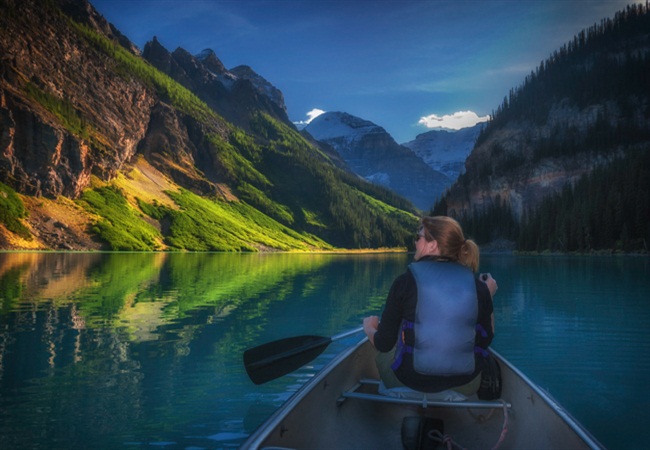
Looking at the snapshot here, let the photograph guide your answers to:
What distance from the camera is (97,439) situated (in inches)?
295

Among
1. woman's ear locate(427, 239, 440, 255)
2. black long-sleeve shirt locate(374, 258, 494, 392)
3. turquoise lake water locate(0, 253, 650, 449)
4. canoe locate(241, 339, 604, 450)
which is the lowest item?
turquoise lake water locate(0, 253, 650, 449)

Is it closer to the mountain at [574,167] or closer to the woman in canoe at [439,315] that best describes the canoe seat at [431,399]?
the woman in canoe at [439,315]

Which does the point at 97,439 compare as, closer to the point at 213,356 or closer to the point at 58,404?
the point at 58,404

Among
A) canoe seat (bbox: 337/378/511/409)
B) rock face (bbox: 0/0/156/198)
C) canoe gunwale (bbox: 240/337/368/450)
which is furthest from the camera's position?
rock face (bbox: 0/0/156/198)

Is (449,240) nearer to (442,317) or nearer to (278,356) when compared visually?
(442,317)

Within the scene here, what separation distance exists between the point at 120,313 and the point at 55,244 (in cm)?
9253

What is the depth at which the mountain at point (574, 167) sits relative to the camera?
99.4m

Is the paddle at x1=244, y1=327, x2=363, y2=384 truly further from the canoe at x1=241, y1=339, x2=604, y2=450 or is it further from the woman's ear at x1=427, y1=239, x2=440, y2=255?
the woman's ear at x1=427, y1=239, x2=440, y2=255

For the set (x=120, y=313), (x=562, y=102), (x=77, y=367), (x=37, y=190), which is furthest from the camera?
(x=562, y=102)

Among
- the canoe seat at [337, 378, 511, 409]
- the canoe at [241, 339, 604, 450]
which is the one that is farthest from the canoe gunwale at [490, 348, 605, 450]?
the canoe seat at [337, 378, 511, 409]

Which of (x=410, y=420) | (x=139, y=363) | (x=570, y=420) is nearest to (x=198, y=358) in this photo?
(x=139, y=363)

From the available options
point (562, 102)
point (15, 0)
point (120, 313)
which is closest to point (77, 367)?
point (120, 313)

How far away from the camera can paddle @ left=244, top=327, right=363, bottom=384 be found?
25.2ft

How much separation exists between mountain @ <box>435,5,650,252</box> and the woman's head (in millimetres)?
104787
